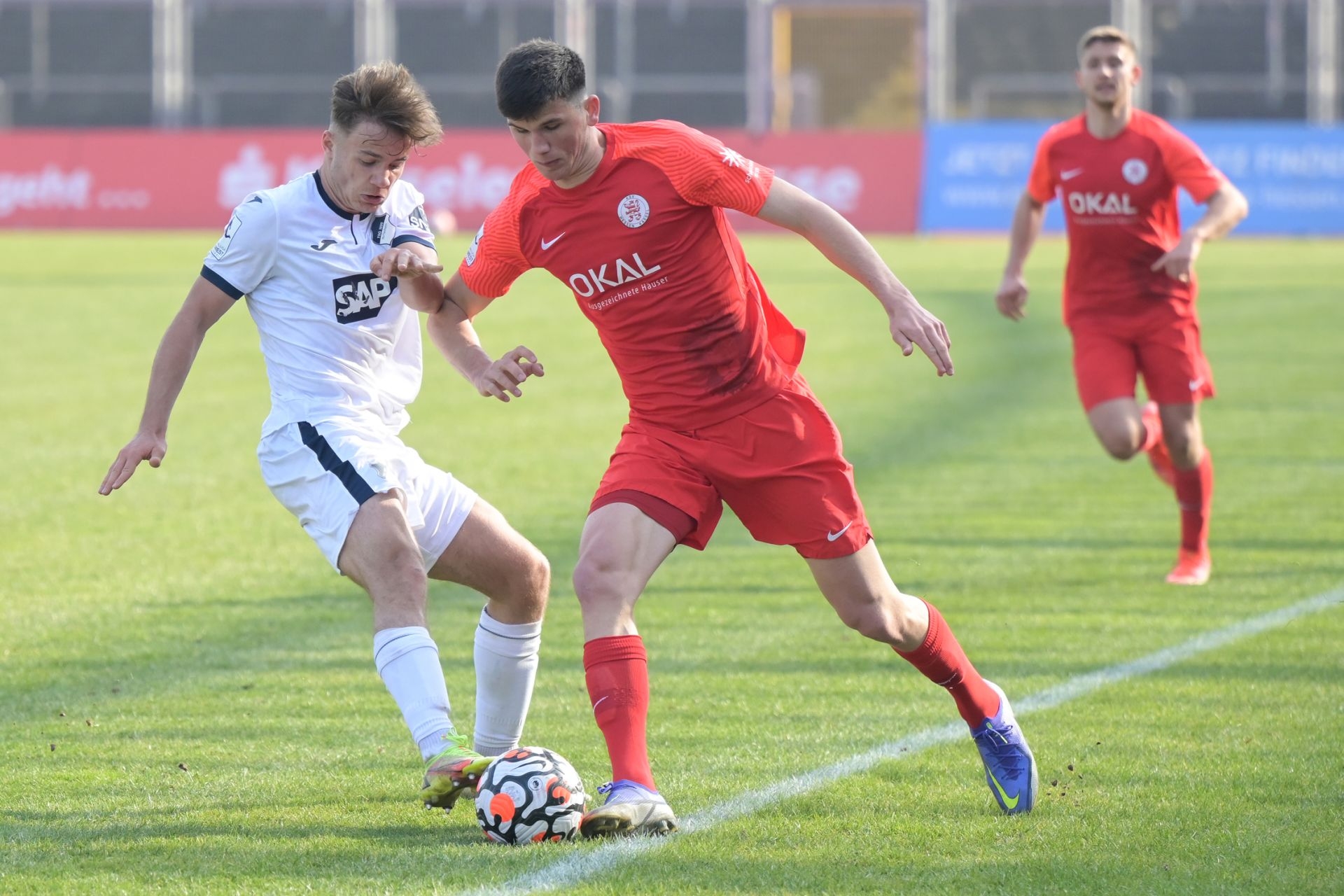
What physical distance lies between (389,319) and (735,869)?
1896 mm

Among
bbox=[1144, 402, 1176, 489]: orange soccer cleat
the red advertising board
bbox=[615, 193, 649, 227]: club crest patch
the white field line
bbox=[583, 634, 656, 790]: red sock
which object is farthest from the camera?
the red advertising board

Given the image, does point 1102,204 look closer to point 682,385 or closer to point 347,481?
point 682,385

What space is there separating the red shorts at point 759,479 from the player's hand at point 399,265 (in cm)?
74

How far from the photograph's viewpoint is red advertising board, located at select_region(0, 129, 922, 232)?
31.1 meters

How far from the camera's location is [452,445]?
12789 mm

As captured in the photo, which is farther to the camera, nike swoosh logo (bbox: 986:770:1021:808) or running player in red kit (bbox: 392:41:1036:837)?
nike swoosh logo (bbox: 986:770:1021:808)

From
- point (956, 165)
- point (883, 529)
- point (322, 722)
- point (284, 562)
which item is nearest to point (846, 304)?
point (956, 165)

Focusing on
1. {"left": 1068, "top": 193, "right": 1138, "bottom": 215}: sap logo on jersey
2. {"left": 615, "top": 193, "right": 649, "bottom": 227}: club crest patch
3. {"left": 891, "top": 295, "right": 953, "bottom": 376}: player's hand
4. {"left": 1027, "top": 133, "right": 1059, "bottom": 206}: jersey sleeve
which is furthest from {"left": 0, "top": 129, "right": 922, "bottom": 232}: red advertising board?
{"left": 891, "top": 295, "right": 953, "bottom": 376}: player's hand

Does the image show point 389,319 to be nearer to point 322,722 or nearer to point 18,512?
point 322,722

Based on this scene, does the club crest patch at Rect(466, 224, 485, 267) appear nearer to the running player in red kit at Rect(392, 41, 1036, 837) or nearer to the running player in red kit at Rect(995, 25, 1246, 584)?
the running player in red kit at Rect(392, 41, 1036, 837)

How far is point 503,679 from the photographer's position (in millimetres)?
5234

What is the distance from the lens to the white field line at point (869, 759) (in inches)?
172

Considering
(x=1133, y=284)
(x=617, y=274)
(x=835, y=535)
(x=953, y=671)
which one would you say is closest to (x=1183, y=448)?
(x=1133, y=284)

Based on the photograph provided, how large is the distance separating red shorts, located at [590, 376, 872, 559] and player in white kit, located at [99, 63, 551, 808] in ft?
1.53
